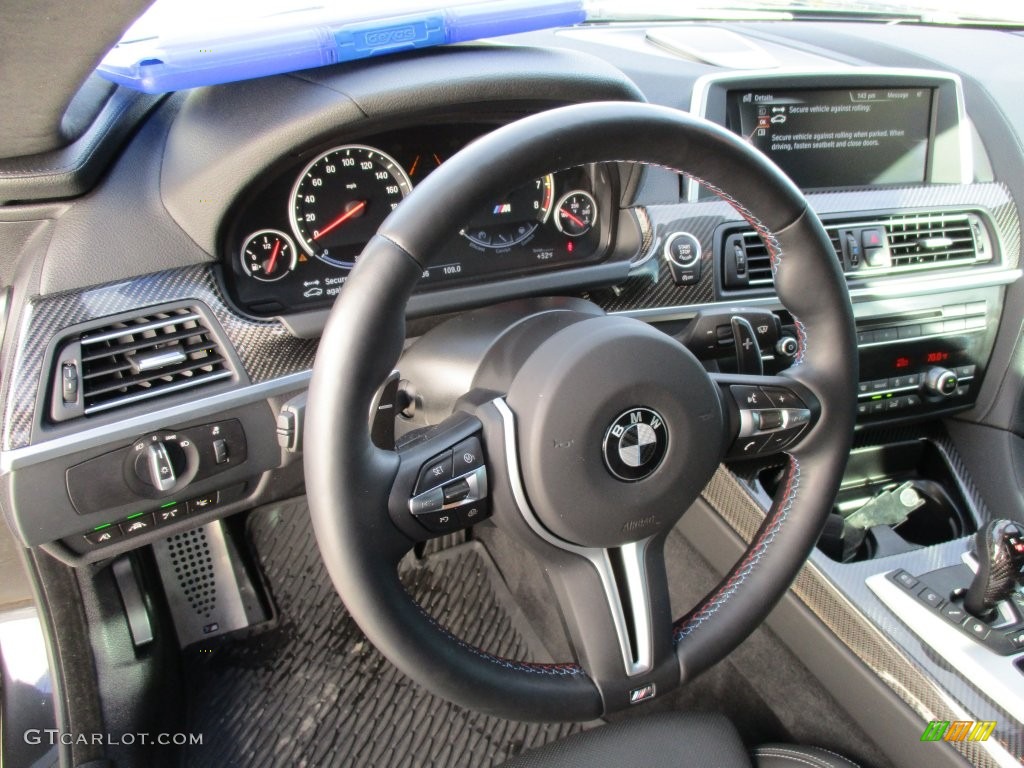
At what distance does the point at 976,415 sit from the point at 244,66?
190cm

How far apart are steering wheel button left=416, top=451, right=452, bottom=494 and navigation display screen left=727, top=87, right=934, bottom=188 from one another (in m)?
1.23

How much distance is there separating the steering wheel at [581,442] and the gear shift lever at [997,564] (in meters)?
0.41

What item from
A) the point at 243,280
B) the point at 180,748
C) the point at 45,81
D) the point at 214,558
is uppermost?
the point at 45,81

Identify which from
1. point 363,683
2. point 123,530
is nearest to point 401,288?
point 123,530

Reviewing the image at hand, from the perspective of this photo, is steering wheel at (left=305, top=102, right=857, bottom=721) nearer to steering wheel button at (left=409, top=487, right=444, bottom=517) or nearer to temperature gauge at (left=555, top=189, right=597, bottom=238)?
steering wheel button at (left=409, top=487, right=444, bottom=517)

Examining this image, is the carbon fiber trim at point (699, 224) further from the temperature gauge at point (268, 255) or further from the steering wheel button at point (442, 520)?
the steering wheel button at point (442, 520)

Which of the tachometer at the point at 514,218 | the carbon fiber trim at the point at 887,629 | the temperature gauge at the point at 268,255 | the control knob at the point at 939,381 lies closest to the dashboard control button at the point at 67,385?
the temperature gauge at the point at 268,255

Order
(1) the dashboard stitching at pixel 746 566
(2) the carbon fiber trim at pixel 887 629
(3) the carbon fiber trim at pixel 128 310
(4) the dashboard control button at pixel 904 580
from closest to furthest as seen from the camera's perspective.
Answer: (1) the dashboard stitching at pixel 746 566
(3) the carbon fiber trim at pixel 128 310
(2) the carbon fiber trim at pixel 887 629
(4) the dashboard control button at pixel 904 580

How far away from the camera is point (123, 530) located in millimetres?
1342

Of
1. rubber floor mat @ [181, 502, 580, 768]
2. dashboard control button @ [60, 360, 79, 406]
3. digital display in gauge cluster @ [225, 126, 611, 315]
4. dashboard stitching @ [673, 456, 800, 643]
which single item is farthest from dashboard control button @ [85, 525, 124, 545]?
dashboard stitching @ [673, 456, 800, 643]

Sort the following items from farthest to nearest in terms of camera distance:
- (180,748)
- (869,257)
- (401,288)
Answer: (869,257) → (180,748) → (401,288)

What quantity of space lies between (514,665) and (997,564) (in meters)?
0.85

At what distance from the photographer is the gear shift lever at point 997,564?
52.8 inches

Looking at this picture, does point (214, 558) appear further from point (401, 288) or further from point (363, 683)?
point (401, 288)
